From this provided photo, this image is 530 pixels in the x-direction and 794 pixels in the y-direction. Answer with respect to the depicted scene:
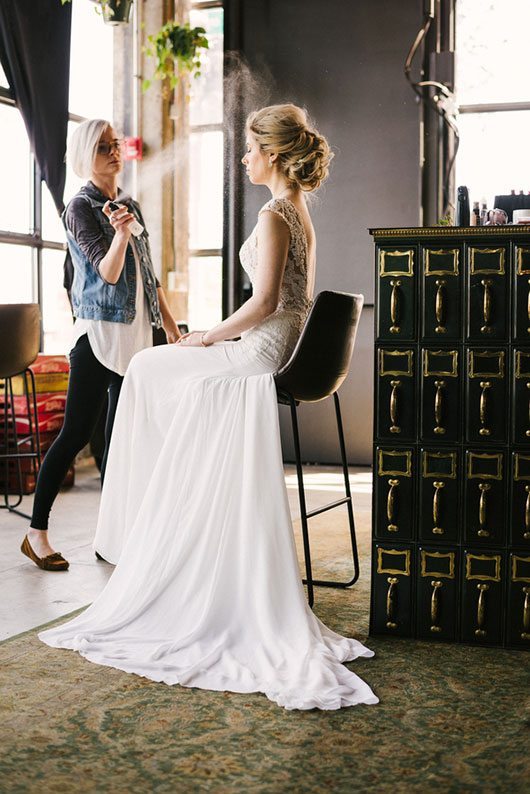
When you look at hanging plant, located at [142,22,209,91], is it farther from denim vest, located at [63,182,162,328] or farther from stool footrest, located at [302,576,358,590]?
stool footrest, located at [302,576,358,590]

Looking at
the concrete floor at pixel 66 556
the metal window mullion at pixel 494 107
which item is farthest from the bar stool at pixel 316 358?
the metal window mullion at pixel 494 107

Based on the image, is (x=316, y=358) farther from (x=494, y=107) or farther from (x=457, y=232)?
(x=494, y=107)

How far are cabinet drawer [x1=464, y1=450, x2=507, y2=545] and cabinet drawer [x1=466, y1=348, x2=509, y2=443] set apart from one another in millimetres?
56

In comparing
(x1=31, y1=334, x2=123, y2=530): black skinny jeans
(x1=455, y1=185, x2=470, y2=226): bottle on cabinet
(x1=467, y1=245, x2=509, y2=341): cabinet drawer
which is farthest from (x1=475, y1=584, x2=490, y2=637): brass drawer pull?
(x1=31, y1=334, x2=123, y2=530): black skinny jeans

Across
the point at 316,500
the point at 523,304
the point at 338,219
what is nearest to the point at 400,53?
the point at 338,219

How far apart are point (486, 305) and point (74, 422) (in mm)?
1474

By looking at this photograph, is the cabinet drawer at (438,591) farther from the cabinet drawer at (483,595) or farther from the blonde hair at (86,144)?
the blonde hair at (86,144)

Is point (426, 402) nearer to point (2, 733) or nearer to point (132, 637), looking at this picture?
point (132, 637)

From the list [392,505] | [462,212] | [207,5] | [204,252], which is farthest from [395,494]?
[207,5]

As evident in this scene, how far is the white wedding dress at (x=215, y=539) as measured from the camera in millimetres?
2279

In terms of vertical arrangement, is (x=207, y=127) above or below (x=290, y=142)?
above

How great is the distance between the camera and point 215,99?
6375 mm

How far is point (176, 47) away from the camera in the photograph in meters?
6.16

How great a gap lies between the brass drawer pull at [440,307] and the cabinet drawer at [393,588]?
1.85 ft
